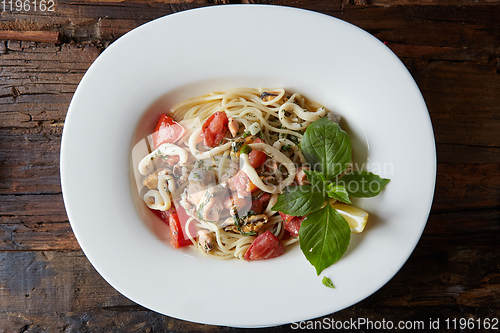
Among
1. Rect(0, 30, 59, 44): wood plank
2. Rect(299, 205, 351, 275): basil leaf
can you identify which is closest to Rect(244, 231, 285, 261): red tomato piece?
Rect(299, 205, 351, 275): basil leaf

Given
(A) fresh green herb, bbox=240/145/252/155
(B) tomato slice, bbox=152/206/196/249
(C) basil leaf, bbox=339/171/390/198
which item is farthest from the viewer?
(B) tomato slice, bbox=152/206/196/249

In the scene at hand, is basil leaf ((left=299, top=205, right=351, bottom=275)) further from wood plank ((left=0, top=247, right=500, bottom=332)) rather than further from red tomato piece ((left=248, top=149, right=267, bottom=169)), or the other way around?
wood plank ((left=0, top=247, right=500, bottom=332))

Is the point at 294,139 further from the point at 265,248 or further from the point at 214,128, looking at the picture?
the point at 265,248

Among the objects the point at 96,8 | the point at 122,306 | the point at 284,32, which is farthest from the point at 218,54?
the point at 122,306

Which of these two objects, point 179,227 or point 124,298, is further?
point 124,298

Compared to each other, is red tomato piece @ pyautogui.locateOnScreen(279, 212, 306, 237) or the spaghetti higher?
the spaghetti

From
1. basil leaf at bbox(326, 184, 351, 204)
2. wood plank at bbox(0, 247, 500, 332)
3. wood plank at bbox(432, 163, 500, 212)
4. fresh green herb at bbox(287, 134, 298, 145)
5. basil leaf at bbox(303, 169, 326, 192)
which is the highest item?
fresh green herb at bbox(287, 134, 298, 145)

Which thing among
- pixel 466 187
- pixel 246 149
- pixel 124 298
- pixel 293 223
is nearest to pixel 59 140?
pixel 124 298
